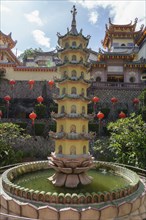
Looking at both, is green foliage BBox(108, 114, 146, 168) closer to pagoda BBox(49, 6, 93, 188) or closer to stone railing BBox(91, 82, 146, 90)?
pagoda BBox(49, 6, 93, 188)

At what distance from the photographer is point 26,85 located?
3142 centimetres

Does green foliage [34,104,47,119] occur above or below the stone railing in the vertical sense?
below

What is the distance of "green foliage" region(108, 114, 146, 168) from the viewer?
45.5ft

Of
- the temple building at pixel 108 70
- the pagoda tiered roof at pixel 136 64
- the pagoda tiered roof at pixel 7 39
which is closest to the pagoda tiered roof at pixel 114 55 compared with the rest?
the temple building at pixel 108 70

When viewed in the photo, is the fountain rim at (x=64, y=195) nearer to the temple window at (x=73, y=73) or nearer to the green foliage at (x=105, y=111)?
A: the temple window at (x=73, y=73)

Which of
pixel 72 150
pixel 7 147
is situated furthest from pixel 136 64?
pixel 72 150

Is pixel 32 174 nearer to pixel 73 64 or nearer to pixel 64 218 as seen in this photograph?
pixel 64 218

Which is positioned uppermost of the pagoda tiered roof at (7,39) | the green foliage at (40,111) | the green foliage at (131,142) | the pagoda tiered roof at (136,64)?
the pagoda tiered roof at (7,39)

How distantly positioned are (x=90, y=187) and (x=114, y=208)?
2280mm

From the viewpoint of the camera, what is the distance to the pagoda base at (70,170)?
938 cm

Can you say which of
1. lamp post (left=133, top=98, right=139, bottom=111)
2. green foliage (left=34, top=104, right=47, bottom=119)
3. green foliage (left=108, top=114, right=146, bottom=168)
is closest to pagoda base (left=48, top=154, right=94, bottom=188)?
green foliage (left=108, top=114, right=146, bottom=168)

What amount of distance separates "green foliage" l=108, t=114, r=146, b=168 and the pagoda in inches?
198

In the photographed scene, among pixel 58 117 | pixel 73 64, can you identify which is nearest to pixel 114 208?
pixel 58 117

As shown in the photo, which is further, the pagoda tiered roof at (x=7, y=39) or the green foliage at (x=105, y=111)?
the pagoda tiered roof at (x=7, y=39)
